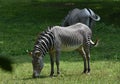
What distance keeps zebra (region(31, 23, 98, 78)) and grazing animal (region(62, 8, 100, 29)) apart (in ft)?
11.4

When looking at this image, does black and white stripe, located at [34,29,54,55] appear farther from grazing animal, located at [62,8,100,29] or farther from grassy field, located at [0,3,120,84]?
grazing animal, located at [62,8,100,29]

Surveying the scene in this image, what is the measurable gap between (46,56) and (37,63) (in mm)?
3618

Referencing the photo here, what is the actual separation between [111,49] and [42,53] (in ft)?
15.3

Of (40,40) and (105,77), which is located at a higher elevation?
(40,40)

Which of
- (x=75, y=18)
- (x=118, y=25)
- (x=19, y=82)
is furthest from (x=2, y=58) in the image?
(x=118, y=25)

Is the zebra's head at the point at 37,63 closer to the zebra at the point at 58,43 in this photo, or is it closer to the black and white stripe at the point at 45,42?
the zebra at the point at 58,43

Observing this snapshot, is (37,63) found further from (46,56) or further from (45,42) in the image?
(46,56)

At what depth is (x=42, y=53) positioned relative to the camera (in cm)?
979

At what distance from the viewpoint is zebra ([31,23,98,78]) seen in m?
9.67

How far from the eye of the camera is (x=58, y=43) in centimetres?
997

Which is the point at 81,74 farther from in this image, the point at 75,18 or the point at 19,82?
the point at 75,18

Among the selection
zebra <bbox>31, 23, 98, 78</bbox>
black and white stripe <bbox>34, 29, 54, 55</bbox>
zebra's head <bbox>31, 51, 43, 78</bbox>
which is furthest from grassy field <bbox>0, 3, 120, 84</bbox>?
black and white stripe <bbox>34, 29, 54, 55</bbox>

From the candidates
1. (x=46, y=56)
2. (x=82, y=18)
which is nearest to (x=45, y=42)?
(x=46, y=56)

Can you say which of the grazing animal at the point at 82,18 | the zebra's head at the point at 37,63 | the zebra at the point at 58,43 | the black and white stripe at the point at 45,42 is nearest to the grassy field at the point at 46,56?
the zebra's head at the point at 37,63
